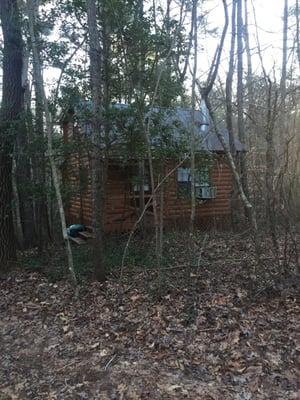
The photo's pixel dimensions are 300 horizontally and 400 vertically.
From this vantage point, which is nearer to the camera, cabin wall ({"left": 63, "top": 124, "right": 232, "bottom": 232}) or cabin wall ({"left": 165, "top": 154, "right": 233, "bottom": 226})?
cabin wall ({"left": 63, "top": 124, "right": 232, "bottom": 232})

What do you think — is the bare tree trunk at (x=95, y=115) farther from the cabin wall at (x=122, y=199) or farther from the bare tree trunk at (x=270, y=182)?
the bare tree trunk at (x=270, y=182)

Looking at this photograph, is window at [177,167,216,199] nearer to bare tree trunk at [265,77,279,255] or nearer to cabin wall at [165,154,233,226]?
cabin wall at [165,154,233,226]

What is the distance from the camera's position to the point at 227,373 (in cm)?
390

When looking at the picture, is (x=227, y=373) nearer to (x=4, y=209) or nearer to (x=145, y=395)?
(x=145, y=395)

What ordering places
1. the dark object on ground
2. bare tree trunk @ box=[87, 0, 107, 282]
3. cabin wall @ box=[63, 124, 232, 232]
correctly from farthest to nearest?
the dark object on ground, cabin wall @ box=[63, 124, 232, 232], bare tree trunk @ box=[87, 0, 107, 282]

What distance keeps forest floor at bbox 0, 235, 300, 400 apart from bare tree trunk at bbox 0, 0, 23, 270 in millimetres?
1607

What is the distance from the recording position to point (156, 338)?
4.68 m

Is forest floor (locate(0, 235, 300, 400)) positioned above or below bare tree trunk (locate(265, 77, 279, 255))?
below

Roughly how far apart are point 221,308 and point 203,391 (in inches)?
71.7

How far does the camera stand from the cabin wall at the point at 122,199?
29.1 feet

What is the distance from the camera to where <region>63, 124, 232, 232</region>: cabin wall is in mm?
8859

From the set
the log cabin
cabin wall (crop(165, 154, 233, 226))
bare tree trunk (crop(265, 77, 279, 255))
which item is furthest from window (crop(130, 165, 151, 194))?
bare tree trunk (crop(265, 77, 279, 255))

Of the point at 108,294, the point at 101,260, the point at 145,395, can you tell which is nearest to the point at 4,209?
the point at 101,260

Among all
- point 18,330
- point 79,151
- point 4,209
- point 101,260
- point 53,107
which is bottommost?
point 18,330
